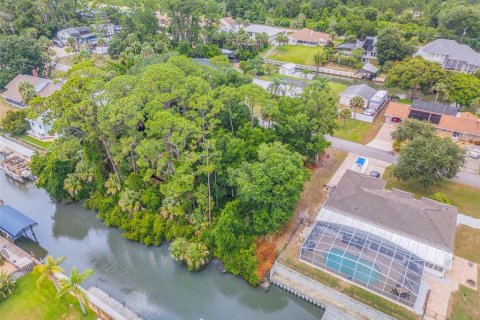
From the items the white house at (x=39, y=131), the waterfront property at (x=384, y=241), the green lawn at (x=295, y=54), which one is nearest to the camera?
the waterfront property at (x=384, y=241)

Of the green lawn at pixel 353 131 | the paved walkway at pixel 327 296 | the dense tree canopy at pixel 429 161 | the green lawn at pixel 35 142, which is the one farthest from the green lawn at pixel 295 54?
the paved walkway at pixel 327 296

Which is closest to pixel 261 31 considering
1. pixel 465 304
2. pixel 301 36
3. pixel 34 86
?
pixel 301 36

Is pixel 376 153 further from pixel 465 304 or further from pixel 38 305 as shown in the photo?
pixel 38 305

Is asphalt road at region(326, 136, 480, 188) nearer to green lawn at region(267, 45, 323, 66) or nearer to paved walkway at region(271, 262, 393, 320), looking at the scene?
paved walkway at region(271, 262, 393, 320)

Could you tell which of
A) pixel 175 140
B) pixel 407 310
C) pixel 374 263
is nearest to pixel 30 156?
pixel 175 140

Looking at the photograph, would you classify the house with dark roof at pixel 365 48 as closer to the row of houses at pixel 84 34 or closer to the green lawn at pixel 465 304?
the row of houses at pixel 84 34

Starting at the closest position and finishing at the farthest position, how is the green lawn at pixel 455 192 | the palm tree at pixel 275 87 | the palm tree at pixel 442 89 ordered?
the green lawn at pixel 455 192 → the palm tree at pixel 442 89 → the palm tree at pixel 275 87

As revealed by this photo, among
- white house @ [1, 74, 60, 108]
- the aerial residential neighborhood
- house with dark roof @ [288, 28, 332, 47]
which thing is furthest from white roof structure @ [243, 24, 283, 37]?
white house @ [1, 74, 60, 108]
